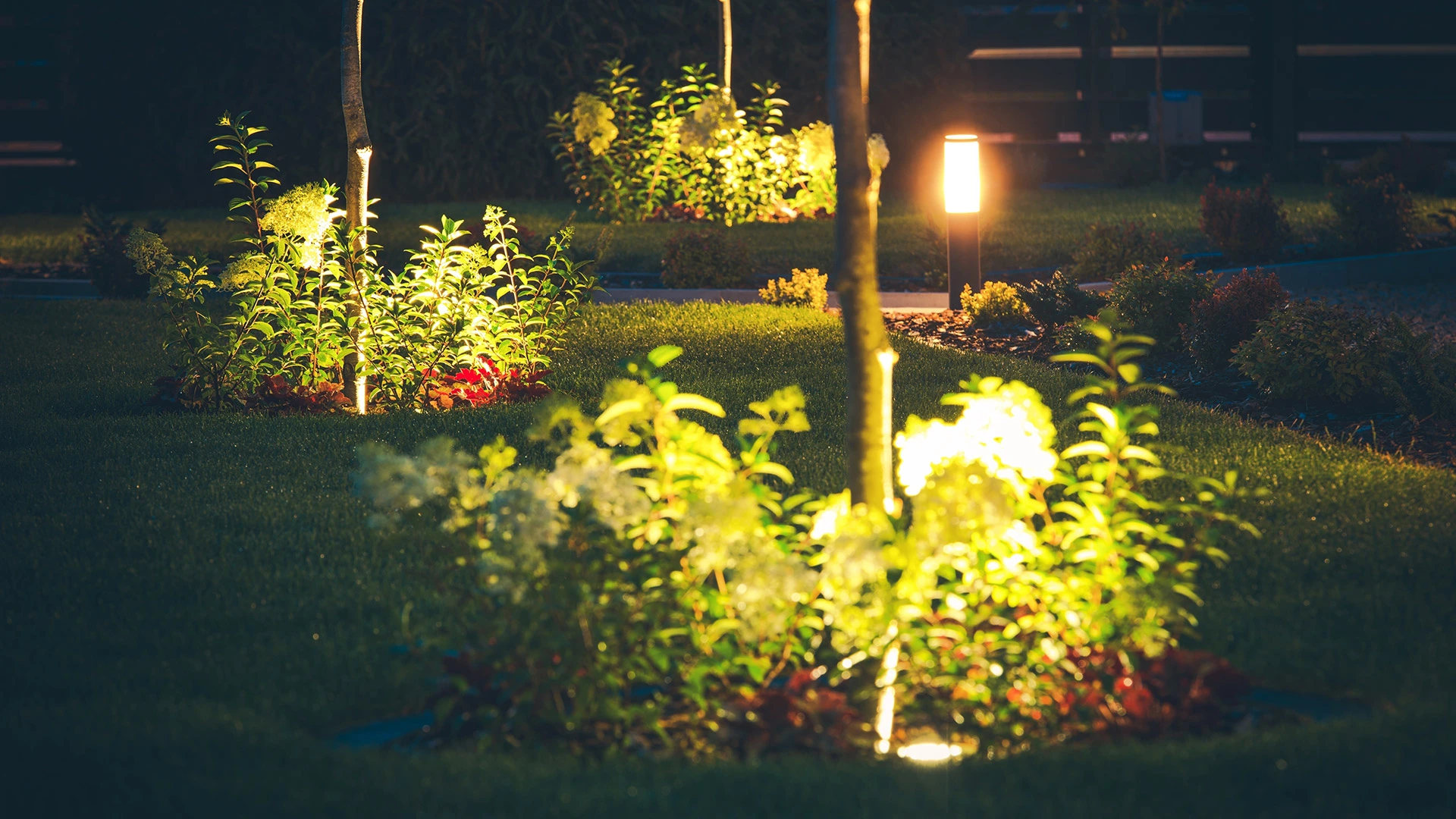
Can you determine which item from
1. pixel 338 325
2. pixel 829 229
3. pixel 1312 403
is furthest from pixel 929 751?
pixel 829 229

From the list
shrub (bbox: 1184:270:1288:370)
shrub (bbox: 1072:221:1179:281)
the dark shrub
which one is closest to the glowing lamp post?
shrub (bbox: 1072:221:1179:281)

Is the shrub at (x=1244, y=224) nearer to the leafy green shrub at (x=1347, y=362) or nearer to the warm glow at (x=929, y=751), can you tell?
the leafy green shrub at (x=1347, y=362)

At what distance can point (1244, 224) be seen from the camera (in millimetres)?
12891

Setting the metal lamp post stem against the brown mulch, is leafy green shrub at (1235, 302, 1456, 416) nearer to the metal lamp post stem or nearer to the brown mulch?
the brown mulch

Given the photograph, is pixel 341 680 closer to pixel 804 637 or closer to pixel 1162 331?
pixel 804 637

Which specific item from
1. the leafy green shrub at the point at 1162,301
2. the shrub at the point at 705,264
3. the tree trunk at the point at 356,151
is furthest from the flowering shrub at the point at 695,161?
the tree trunk at the point at 356,151

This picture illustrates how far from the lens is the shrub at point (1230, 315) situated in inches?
334

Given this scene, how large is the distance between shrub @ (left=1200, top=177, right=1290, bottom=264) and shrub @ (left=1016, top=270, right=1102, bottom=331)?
3542 mm

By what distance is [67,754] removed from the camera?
3.51 meters

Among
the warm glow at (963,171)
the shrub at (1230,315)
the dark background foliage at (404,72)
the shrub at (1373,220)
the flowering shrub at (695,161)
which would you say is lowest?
the shrub at (1230,315)

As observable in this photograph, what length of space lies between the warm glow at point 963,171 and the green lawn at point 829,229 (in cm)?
227

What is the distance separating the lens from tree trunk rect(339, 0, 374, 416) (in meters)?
7.74

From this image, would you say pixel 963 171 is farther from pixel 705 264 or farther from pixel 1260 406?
pixel 1260 406

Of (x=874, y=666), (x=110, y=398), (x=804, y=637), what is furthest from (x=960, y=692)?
(x=110, y=398)
